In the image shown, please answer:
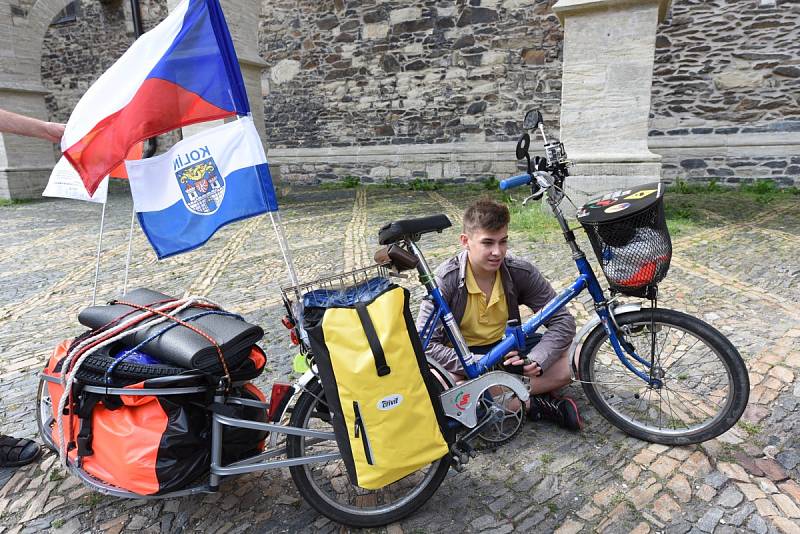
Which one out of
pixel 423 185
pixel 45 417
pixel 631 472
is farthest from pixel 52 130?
pixel 423 185

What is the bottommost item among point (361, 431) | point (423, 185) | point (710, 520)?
point (423, 185)

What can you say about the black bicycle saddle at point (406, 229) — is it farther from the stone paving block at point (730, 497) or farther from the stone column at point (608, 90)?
the stone column at point (608, 90)

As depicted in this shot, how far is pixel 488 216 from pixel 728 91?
915 centimetres

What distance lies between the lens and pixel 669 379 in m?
2.46

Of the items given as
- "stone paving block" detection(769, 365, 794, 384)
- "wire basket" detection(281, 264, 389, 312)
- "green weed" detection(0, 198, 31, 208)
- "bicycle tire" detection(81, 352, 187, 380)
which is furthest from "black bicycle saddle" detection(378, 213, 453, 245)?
"green weed" detection(0, 198, 31, 208)

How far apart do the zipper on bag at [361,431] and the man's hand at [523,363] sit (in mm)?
810

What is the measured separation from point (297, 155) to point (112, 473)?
11647mm

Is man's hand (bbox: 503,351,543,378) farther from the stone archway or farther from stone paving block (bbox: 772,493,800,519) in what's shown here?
the stone archway

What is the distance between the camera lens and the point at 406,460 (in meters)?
1.70

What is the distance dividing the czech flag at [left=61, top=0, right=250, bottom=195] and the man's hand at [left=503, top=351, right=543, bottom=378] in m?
1.49

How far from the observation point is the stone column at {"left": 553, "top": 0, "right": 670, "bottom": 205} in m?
6.04

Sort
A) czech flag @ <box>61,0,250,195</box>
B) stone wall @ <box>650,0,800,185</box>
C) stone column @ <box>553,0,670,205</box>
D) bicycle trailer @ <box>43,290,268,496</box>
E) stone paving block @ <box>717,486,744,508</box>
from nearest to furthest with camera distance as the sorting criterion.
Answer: bicycle trailer @ <box>43,290,268,496</box>, stone paving block @ <box>717,486,744,508</box>, czech flag @ <box>61,0,250,195</box>, stone column @ <box>553,0,670,205</box>, stone wall @ <box>650,0,800,185</box>

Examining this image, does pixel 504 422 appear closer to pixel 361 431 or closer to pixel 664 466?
pixel 664 466

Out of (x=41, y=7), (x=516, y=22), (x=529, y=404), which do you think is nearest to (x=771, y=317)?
(x=529, y=404)
